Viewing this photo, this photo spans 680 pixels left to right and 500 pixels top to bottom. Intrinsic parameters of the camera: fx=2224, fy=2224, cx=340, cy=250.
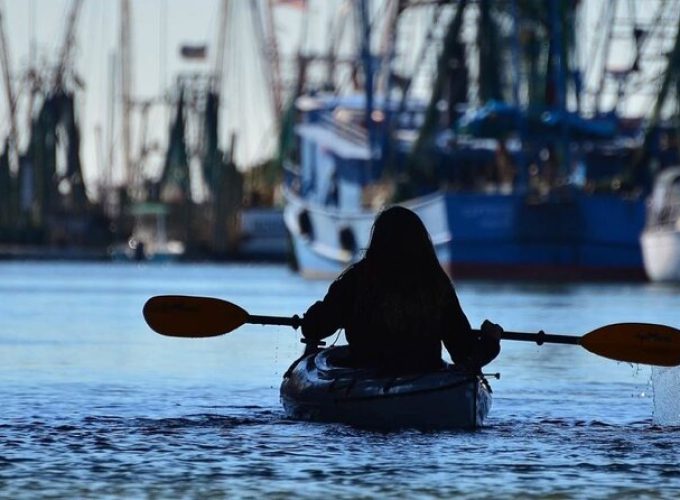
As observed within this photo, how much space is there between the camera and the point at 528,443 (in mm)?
16141

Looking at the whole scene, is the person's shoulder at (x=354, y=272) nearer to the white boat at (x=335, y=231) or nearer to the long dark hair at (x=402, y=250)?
the long dark hair at (x=402, y=250)

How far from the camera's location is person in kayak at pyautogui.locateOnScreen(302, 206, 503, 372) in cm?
1584

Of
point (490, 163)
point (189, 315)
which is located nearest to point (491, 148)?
point (490, 163)

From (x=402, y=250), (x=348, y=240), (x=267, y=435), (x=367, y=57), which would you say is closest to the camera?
(x=402, y=250)

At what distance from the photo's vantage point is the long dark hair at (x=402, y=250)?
15789mm

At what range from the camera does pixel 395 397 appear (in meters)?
15.9

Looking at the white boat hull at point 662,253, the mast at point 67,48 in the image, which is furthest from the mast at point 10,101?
the white boat hull at point 662,253

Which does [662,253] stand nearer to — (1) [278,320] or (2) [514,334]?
(2) [514,334]

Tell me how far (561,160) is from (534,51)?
24.2ft

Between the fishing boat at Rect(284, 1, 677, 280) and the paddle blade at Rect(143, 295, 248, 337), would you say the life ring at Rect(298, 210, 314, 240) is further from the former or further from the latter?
the paddle blade at Rect(143, 295, 248, 337)

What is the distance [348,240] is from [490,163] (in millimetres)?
5446

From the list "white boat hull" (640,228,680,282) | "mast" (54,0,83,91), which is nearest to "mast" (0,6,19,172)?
"mast" (54,0,83,91)

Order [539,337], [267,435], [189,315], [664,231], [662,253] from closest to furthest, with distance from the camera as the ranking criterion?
[267,435]
[539,337]
[189,315]
[664,231]
[662,253]

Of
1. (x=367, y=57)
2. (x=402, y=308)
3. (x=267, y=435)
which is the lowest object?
(x=267, y=435)
